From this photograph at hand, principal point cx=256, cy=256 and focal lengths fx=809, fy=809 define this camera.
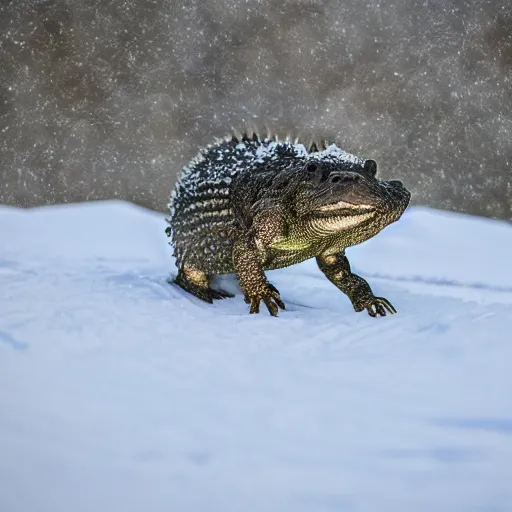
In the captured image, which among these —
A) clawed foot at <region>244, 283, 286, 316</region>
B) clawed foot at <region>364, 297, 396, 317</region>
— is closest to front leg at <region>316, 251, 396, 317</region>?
clawed foot at <region>364, 297, 396, 317</region>

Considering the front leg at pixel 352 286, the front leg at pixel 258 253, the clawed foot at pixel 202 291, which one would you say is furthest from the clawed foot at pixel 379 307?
the clawed foot at pixel 202 291

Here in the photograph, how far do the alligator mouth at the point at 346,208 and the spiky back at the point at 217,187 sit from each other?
42cm

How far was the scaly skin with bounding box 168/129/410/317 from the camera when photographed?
3.38 meters

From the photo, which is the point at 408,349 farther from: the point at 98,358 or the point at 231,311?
the point at 98,358

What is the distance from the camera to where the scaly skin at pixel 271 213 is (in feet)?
11.1

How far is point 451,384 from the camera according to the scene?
2850 mm

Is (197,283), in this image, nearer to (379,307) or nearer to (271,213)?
(271,213)

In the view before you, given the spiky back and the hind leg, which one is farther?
the hind leg

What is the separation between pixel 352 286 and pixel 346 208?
0.74 meters

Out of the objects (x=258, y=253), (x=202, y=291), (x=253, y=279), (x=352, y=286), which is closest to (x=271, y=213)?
(x=258, y=253)

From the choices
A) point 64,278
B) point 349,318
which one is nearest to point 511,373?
point 349,318

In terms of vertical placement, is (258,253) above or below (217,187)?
below

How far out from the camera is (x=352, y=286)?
3.98m

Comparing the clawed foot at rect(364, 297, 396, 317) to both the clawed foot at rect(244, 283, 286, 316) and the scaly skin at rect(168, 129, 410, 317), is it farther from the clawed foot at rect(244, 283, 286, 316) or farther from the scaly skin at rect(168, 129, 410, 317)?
the clawed foot at rect(244, 283, 286, 316)
